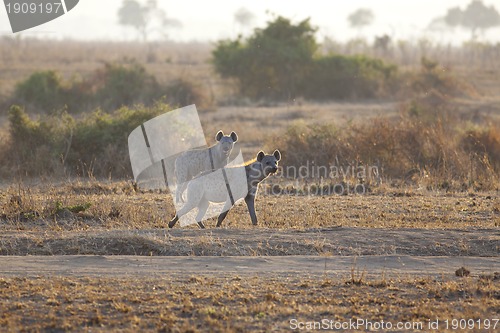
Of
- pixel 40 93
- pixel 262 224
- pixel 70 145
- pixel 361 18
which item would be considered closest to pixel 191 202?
pixel 262 224

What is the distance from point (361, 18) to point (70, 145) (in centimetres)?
9181

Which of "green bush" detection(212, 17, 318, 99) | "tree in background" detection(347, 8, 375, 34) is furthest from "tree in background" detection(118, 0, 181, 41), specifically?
"green bush" detection(212, 17, 318, 99)

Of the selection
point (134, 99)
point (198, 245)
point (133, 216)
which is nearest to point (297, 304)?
point (198, 245)

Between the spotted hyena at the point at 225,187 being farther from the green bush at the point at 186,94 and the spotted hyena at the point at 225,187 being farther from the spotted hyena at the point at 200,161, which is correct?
the green bush at the point at 186,94

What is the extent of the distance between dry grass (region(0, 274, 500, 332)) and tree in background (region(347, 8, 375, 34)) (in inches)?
3934

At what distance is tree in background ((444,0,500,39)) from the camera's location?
95625mm

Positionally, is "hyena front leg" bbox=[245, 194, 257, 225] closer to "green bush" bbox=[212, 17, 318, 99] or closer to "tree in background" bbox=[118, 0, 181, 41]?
"green bush" bbox=[212, 17, 318, 99]

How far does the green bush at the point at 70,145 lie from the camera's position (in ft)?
55.9

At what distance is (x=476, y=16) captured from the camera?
315 feet

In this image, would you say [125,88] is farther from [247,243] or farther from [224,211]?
[247,243]

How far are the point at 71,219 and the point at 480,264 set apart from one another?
534cm

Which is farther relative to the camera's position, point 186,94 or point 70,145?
point 186,94

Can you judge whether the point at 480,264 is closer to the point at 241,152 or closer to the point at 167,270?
the point at 167,270

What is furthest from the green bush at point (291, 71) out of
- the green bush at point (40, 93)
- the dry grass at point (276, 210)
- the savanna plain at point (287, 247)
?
the dry grass at point (276, 210)
